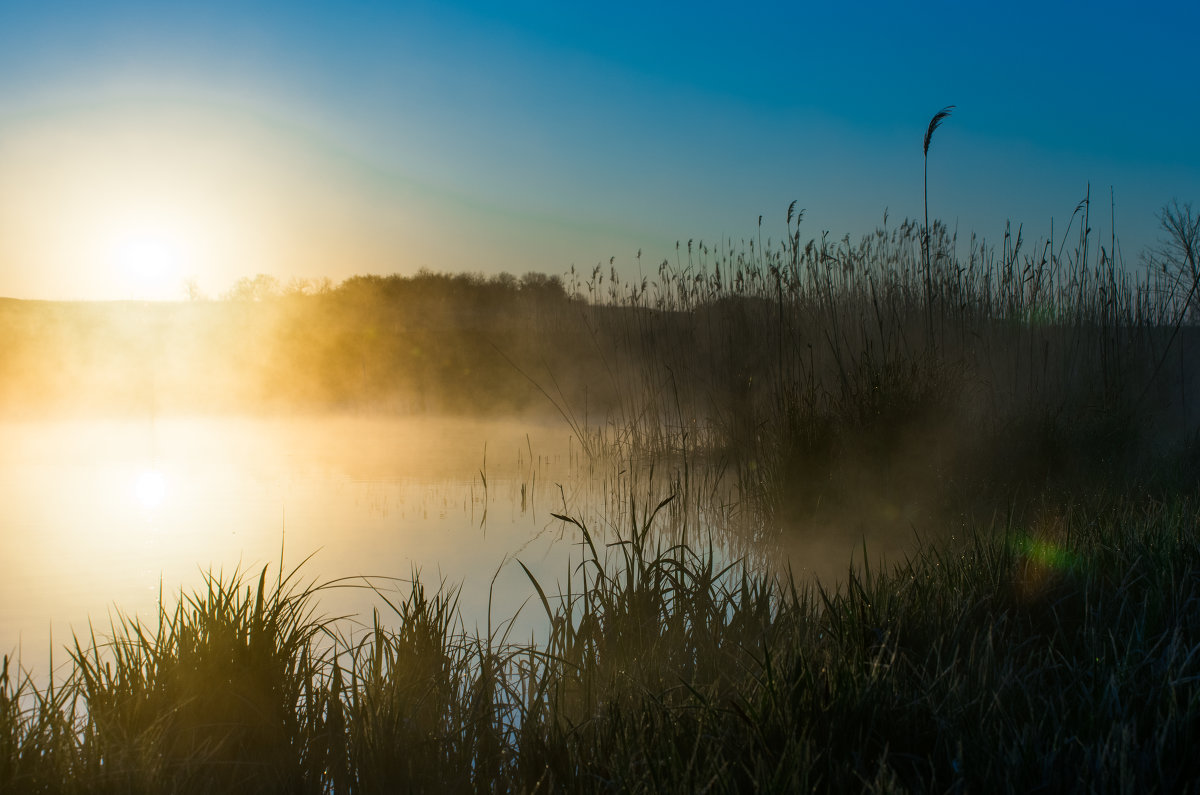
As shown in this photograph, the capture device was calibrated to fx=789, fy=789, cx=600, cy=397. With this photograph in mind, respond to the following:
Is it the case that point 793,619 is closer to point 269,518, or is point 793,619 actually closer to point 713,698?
point 713,698

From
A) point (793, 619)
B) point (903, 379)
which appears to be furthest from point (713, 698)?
point (903, 379)

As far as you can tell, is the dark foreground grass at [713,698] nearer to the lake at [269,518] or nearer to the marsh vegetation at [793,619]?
the marsh vegetation at [793,619]

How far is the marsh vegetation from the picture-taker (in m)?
1.26

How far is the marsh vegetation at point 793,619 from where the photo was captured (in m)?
1.26

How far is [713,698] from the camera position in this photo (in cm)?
145

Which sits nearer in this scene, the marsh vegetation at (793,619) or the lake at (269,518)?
the marsh vegetation at (793,619)

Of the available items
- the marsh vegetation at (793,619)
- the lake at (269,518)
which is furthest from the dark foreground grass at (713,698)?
the lake at (269,518)

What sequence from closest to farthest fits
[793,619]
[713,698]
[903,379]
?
1. [713,698]
2. [793,619]
3. [903,379]

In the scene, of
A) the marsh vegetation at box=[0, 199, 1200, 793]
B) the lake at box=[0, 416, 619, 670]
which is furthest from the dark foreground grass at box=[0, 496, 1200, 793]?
the lake at box=[0, 416, 619, 670]

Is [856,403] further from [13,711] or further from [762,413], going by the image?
→ [13,711]

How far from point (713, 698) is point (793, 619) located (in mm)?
537

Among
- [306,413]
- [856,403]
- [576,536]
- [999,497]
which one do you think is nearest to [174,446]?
[306,413]

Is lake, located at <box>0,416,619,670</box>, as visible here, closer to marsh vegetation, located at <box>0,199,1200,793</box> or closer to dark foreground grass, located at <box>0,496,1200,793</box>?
marsh vegetation, located at <box>0,199,1200,793</box>

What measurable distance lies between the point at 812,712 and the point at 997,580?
3.02 feet
